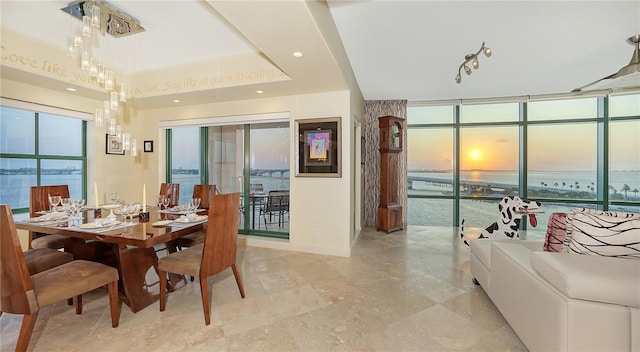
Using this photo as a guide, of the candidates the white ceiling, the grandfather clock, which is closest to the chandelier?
the white ceiling

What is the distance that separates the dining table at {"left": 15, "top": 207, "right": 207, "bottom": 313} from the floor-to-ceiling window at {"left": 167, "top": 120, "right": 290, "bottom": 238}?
179cm

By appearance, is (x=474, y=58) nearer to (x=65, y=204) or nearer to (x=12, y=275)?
(x=12, y=275)

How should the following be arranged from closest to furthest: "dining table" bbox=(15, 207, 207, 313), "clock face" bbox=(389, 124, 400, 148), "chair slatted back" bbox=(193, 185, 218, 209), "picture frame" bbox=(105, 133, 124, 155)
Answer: "dining table" bbox=(15, 207, 207, 313), "chair slatted back" bbox=(193, 185, 218, 209), "picture frame" bbox=(105, 133, 124, 155), "clock face" bbox=(389, 124, 400, 148)

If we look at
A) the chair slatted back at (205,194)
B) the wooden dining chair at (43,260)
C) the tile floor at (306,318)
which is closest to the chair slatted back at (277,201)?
the chair slatted back at (205,194)

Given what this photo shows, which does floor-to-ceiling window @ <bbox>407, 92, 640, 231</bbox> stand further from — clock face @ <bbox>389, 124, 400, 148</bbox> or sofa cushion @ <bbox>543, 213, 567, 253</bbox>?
sofa cushion @ <bbox>543, 213, 567, 253</bbox>

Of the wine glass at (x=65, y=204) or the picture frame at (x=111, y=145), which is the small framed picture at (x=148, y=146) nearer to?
the picture frame at (x=111, y=145)

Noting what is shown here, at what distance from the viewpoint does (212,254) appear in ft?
7.07

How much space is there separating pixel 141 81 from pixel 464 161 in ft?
19.8

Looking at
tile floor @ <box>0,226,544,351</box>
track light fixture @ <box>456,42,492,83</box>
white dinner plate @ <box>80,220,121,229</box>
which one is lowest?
tile floor @ <box>0,226,544,351</box>

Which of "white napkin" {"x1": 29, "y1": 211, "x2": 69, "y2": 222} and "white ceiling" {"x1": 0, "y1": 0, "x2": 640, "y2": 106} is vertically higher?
"white ceiling" {"x1": 0, "y1": 0, "x2": 640, "y2": 106}

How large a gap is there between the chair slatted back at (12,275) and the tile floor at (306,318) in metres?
0.40

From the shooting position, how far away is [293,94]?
3.84 meters

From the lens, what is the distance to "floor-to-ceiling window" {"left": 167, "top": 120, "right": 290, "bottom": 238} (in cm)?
438

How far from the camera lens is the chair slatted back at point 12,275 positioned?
1.53 metres
